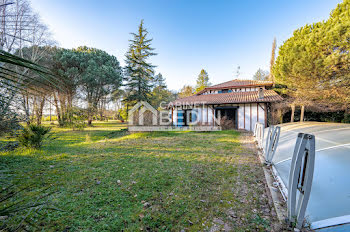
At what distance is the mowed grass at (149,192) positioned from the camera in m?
2.05

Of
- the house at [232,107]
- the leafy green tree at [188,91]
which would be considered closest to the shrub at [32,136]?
the house at [232,107]

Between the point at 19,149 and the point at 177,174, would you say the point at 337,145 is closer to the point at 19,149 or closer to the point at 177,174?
the point at 177,174

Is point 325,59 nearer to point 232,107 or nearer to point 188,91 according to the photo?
point 232,107

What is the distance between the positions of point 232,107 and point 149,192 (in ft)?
37.0

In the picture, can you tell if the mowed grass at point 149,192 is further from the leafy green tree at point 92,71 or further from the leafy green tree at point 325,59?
the leafy green tree at point 92,71

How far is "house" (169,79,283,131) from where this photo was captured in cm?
1148

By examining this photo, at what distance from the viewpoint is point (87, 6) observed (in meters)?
6.80

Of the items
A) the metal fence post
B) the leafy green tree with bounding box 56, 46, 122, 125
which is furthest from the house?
the metal fence post

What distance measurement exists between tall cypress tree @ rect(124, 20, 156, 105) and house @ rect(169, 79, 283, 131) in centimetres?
625

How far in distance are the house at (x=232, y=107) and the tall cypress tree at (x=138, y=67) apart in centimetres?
625

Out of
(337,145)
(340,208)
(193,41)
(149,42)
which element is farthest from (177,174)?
(149,42)

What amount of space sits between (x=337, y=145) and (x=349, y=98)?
8.47m

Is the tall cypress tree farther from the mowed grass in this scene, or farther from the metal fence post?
the metal fence post

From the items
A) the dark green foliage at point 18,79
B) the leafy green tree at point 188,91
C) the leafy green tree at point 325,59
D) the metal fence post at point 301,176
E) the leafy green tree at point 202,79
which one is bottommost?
the metal fence post at point 301,176
